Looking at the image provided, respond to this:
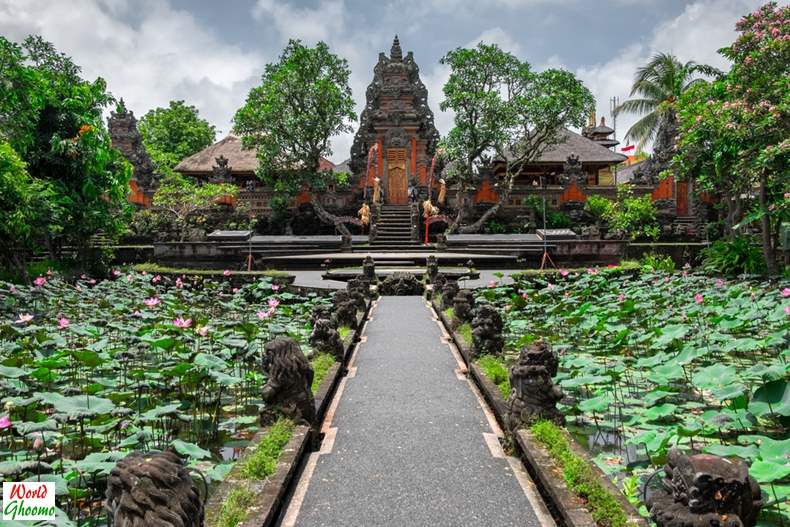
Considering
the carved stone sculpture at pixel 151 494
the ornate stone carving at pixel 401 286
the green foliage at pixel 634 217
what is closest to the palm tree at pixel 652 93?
the green foliage at pixel 634 217

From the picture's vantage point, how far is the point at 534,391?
4.75m

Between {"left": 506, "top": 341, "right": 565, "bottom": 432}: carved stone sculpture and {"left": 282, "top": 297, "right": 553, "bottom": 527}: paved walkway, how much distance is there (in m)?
0.35

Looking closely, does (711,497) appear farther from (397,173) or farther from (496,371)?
(397,173)

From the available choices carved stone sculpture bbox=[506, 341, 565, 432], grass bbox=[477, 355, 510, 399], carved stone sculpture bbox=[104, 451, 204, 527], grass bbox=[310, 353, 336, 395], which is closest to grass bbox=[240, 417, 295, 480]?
carved stone sculpture bbox=[104, 451, 204, 527]

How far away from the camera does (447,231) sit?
87.9 feet

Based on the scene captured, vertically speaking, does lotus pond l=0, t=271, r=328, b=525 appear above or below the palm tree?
below

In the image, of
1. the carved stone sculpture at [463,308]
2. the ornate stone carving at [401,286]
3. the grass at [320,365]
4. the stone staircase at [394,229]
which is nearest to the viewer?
the grass at [320,365]

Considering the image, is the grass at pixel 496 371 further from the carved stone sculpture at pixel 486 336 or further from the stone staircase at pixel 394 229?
the stone staircase at pixel 394 229

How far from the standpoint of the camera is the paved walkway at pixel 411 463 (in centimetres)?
368

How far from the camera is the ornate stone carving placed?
15414mm

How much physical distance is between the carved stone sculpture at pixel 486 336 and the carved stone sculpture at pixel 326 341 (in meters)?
1.74

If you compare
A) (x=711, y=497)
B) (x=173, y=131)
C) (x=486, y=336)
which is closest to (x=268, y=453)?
(x=711, y=497)

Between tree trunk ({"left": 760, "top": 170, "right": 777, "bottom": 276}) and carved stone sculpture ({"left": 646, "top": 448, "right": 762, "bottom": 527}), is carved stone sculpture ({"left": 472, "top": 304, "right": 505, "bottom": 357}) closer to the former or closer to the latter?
carved stone sculpture ({"left": 646, "top": 448, "right": 762, "bottom": 527})

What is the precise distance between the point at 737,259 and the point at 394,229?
13783 mm
